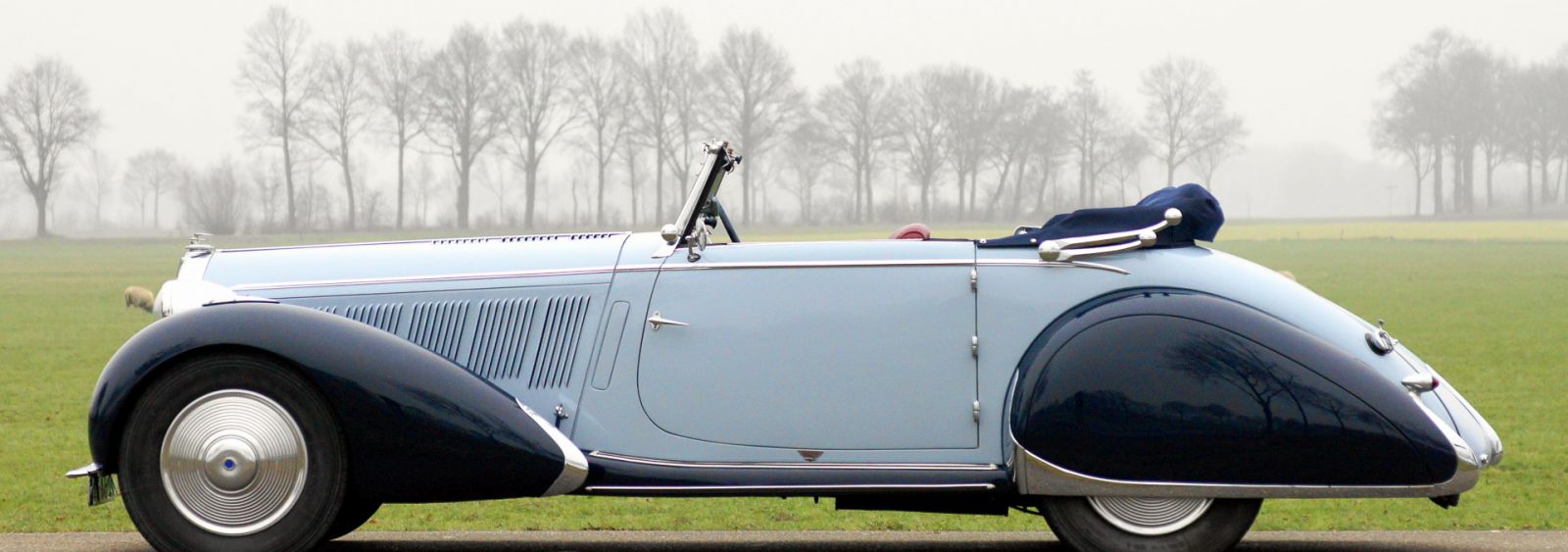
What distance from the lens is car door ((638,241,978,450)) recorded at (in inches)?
198

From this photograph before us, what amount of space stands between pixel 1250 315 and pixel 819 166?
314ft

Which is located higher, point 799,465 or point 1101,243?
point 1101,243

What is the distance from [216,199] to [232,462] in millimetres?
91961

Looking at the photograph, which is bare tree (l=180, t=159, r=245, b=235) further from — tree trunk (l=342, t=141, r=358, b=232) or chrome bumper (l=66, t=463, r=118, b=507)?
chrome bumper (l=66, t=463, r=118, b=507)

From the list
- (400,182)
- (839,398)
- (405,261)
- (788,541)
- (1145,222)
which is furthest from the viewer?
(400,182)

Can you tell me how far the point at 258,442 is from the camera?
4934 millimetres

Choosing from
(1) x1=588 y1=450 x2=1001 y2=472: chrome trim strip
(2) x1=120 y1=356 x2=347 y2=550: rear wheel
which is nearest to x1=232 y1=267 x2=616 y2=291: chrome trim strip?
(2) x1=120 y1=356 x2=347 y2=550: rear wheel

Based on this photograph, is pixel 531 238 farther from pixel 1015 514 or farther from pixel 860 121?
pixel 860 121

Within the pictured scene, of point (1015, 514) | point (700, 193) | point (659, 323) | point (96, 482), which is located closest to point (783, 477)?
point (659, 323)

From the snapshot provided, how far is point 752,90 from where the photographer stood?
95.2 metres

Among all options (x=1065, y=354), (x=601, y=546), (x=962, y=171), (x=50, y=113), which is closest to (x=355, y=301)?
(x=601, y=546)

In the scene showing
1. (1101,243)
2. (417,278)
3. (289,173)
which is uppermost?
(289,173)

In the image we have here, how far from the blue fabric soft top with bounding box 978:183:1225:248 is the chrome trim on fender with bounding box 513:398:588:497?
156 cm

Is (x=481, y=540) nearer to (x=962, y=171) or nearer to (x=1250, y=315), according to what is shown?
(x=1250, y=315)
